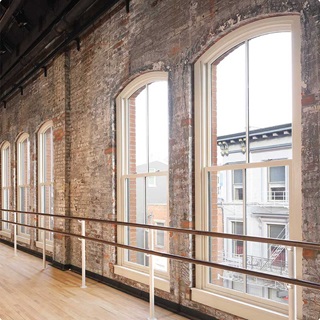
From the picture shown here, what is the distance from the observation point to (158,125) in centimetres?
509

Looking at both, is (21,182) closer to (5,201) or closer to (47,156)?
(5,201)

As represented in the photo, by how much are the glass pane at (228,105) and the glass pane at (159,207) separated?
0.96m

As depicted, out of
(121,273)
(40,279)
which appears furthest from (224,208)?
(40,279)

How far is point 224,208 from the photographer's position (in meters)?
4.07

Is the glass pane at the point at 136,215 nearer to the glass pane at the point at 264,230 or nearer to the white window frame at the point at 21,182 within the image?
the glass pane at the point at 264,230

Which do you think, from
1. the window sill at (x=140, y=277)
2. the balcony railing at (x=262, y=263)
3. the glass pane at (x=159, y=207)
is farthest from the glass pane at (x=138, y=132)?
the balcony railing at (x=262, y=263)

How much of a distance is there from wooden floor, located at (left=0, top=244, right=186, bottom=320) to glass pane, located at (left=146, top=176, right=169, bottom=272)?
0.55 m

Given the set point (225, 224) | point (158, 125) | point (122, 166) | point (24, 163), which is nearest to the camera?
point (225, 224)

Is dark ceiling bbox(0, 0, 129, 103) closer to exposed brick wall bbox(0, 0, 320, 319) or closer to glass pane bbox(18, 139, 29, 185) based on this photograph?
exposed brick wall bbox(0, 0, 320, 319)

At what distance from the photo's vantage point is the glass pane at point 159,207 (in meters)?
4.87

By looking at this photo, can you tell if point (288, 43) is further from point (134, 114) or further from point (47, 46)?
point (47, 46)

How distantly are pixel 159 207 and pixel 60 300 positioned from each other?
1.69 meters

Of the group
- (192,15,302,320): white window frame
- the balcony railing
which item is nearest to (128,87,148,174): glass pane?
(192,15,302,320): white window frame

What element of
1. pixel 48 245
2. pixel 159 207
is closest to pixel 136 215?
pixel 159 207
